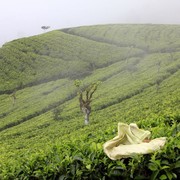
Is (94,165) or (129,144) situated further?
(129,144)

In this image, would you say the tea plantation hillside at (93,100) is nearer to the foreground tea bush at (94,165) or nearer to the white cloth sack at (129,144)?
the foreground tea bush at (94,165)

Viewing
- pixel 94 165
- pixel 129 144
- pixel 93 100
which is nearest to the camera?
pixel 94 165

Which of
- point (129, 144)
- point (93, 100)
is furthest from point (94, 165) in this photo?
point (93, 100)

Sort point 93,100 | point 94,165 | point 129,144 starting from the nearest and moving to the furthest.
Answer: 1. point 94,165
2. point 129,144
3. point 93,100

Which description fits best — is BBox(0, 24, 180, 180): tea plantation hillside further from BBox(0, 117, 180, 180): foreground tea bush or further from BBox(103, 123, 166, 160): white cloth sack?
BBox(103, 123, 166, 160): white cloth sack

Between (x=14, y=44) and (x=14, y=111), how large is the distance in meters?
36.0

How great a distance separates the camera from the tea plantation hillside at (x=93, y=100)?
6.01 metres

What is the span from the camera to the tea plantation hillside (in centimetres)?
601

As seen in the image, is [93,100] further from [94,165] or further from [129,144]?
[94,165]

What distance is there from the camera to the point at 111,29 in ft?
336

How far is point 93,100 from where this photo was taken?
50.8 m

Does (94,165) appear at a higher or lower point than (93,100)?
higher

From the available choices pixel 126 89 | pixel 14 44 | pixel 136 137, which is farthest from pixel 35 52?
pixel 136 137

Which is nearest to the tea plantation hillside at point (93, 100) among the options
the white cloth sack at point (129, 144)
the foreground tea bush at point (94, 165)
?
the foreground tea bush at point (94, 165)
